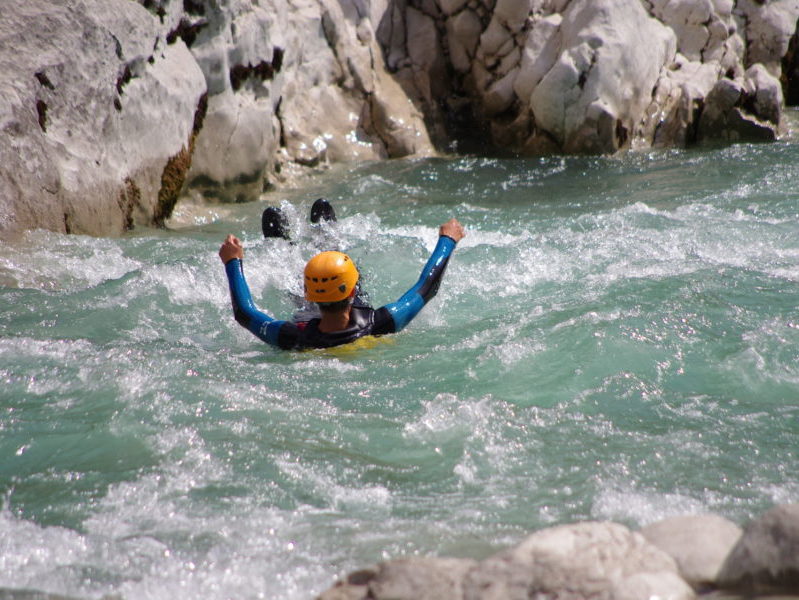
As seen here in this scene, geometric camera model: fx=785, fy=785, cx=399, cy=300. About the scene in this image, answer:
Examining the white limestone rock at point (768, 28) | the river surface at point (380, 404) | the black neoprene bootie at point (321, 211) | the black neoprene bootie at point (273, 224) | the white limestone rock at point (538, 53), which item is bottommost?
the river surface at point (380, 404)

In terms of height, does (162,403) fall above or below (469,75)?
below

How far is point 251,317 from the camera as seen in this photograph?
5047mm

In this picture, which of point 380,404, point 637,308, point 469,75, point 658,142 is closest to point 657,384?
point 637,308

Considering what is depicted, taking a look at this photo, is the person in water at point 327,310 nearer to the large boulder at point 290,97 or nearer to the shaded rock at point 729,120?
the large boulder at point 290,97

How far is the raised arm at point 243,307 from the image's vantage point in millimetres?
4992

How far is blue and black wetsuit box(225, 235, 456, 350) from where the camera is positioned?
16.3 ft

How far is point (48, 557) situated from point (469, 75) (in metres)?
10.9

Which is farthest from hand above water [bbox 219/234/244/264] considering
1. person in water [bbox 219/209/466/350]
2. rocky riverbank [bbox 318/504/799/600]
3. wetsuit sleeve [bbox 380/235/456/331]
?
rocky riverbank [bbox 318/504/799/600]

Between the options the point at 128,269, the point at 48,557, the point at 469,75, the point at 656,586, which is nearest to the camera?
the point at 656,586

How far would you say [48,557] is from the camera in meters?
2.89

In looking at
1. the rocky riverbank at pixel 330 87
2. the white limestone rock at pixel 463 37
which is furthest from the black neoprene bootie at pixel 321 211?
the white limestone rock at pixel 463 37

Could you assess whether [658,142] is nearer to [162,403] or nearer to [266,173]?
[266,173]

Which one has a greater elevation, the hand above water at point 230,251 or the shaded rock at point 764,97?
the shaded rock at point 764,97

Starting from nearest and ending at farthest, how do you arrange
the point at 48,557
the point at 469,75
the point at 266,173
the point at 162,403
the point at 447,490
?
the point at 48,557 < the point at 447,490 < the point at 162,403 < the point at 266,173 < the point at 469,75
